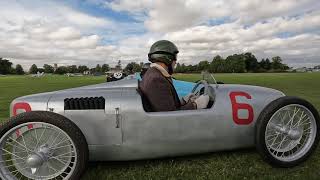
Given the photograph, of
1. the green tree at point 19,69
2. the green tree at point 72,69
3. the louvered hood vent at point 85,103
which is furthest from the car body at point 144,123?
the green tree at point 19,69

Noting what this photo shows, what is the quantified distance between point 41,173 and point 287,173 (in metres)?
2.74

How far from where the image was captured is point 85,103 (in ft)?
12.3

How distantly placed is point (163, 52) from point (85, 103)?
1.13 m

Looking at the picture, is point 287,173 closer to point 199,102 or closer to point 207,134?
point 207,134

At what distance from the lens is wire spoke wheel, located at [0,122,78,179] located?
3416 millimetres

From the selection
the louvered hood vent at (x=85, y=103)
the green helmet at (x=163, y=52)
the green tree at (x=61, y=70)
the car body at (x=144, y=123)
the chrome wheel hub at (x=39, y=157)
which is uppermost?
the green helmet at (x=163, y=52)

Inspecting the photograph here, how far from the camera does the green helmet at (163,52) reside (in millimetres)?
4094

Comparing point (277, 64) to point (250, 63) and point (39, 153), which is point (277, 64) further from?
point (39, 153)

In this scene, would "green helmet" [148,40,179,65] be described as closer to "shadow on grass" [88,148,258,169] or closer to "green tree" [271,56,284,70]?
"shadow on grass" [88,148,258,169]

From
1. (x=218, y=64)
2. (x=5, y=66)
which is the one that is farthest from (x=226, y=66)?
(x=5, y=66)

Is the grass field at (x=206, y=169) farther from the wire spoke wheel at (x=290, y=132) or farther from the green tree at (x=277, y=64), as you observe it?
the green tree at (x=277, y=64)

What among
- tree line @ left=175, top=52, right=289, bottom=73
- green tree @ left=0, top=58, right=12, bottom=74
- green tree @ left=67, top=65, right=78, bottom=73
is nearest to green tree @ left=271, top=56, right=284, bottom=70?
tree line @ left=175, top=52, right=289, bottom=73

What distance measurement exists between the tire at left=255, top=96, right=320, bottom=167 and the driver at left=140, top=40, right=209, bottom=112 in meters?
0.76

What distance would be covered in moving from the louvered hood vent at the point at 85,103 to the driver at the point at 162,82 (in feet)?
1.79
